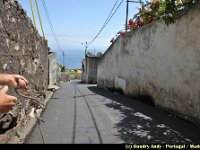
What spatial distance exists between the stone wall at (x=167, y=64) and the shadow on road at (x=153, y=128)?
374 mm

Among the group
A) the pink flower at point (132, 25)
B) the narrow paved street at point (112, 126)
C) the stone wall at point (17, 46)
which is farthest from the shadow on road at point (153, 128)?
the pink flower at point (132, 25)

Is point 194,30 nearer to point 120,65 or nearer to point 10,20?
point 10,20

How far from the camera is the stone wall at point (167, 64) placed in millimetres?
7016

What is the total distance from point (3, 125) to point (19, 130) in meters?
0.62

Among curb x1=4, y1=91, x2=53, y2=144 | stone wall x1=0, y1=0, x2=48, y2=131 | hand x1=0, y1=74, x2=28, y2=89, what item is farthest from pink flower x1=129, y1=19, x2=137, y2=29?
hand x1=0, y1=74, x2=28, y2=89

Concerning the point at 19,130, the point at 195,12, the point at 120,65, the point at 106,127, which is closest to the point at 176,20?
the point at 195,12

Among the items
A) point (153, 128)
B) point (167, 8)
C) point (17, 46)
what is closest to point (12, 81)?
point (17, 46)

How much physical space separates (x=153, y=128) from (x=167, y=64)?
8.08 ft

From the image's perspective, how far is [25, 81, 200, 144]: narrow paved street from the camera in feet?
18.9

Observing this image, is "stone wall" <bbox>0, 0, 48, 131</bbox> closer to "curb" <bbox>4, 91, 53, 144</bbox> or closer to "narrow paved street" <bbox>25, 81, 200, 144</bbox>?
"curb" <bbox>4, 91, 53, 144</bbox>

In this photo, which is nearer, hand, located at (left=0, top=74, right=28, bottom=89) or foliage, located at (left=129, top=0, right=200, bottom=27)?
hand, located at (left=0, top=74, right=28, bottom=89)

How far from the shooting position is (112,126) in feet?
22.2

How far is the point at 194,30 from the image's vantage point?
276 inches

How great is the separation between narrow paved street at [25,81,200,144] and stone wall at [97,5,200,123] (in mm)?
554
